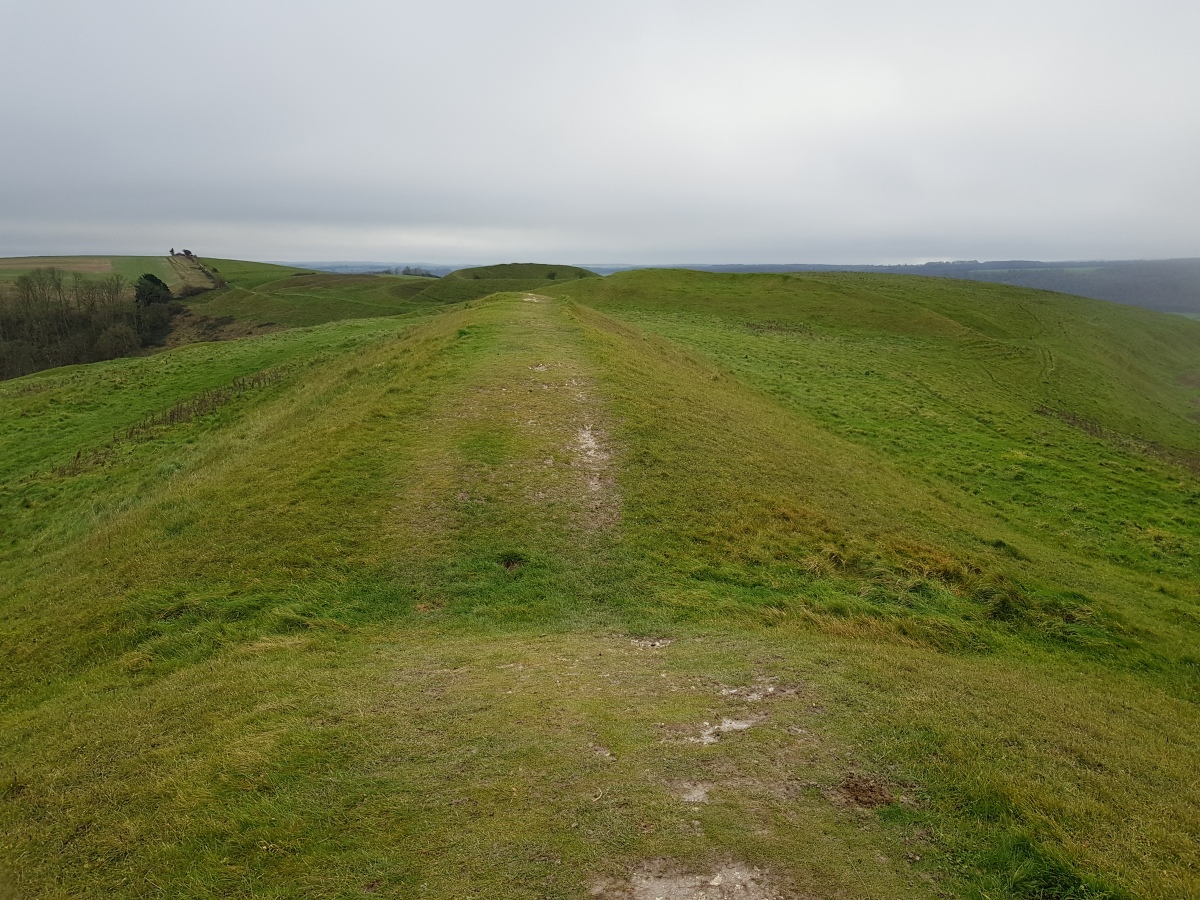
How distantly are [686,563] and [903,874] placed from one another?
837 centimetres

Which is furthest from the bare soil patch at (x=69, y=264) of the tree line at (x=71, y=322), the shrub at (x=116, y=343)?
the shrub at (x=116, y=343)

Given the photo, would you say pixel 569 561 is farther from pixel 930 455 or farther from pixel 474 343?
pixel 930 455

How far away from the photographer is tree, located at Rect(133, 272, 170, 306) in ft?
319

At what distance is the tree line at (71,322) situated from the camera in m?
73.4

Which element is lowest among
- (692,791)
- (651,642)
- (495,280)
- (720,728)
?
(651,642)

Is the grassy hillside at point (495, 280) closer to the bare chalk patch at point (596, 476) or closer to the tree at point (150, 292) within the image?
the tree at point (150, 292)

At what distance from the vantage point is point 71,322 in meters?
84.0

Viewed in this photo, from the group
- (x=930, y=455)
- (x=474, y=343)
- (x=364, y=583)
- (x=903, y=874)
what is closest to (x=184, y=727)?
(x=364, y=583)

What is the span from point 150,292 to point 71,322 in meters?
17.0

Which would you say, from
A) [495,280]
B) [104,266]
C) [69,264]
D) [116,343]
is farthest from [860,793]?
[69,264]

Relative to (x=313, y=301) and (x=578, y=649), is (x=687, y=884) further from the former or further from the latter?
(x=313, y=301)

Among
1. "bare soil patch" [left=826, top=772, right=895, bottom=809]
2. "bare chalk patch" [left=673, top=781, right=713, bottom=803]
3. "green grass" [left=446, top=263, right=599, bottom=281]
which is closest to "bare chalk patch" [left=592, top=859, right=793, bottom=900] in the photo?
"bare chalk patch" [left=673, top=781, right=713, bottom=803]

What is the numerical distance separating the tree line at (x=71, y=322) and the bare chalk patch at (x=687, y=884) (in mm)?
90367

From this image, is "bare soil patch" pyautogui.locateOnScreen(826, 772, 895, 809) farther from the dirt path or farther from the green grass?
the green grass
